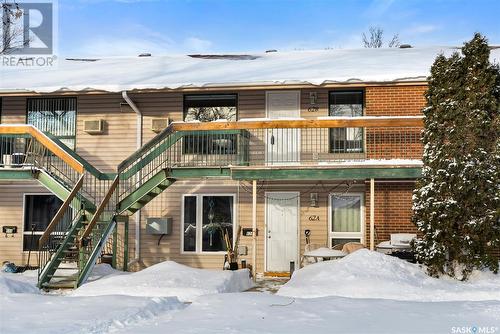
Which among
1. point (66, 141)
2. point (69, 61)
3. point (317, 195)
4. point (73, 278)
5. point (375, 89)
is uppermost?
point (69, 61)

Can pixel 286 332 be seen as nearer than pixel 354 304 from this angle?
Yes

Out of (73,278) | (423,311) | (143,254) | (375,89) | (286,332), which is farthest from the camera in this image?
(143,254)

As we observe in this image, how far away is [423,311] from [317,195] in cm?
669

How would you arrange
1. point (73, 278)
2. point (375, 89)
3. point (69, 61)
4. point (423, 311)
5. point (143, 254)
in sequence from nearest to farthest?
point (423, 311)
point (73, 278)
point (375, 89)
point (143, 254)
point (69, 61)

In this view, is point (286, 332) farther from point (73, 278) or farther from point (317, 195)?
point (317, 195)

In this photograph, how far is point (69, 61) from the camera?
69.5ft

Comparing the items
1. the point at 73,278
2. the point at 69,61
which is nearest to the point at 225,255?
the point at 73,278

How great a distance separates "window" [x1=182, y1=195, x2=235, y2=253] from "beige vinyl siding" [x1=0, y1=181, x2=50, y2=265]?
4199mm

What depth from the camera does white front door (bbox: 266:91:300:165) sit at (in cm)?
1474

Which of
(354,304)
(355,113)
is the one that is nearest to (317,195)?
(355,113)

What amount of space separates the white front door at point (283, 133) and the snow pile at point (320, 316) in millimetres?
6090

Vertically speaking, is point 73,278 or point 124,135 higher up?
point 124,135

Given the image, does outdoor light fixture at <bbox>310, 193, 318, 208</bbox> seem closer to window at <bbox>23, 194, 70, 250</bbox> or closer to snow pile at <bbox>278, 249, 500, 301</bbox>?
snow pile at <bbox>278, 249, 500, 301</bbox>

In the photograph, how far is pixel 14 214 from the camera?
15.8 m
